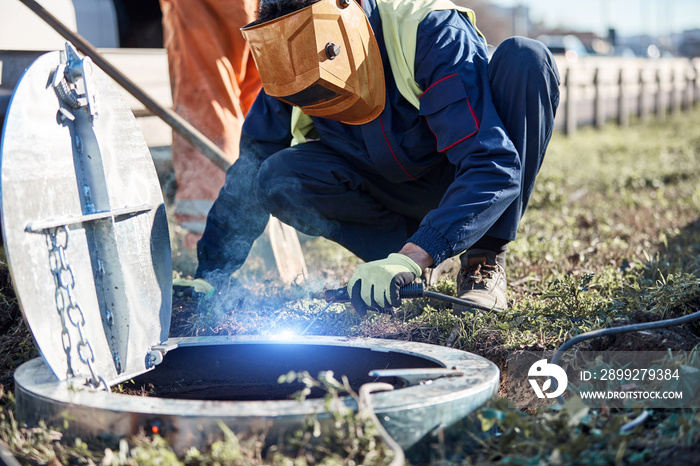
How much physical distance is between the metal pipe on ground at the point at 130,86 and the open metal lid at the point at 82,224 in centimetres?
128

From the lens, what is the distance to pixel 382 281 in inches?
88.7

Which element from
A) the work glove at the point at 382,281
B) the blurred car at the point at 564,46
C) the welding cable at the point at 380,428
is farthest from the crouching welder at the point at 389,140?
the blurred car at the point at 564,46

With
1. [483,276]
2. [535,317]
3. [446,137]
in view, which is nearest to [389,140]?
[446,137]

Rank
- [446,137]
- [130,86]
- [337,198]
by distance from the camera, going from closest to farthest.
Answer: [446,137], [337,198], [130,86]

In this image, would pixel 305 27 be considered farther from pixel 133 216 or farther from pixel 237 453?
pixel 237 453

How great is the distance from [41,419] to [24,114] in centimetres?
79

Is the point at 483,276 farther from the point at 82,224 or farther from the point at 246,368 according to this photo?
the point at 82,224

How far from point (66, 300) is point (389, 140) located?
1.37 m

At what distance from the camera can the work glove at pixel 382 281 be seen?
2256 millimetres

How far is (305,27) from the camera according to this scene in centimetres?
235

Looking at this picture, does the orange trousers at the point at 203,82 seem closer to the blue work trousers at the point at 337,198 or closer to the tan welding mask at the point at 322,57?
the blue work trousers at the point at 337,198

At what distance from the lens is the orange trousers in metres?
3.90

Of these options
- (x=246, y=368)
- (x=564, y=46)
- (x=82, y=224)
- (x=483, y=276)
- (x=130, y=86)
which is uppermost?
(x=564, y=46)

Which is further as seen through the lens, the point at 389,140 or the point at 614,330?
the point at 389,140
